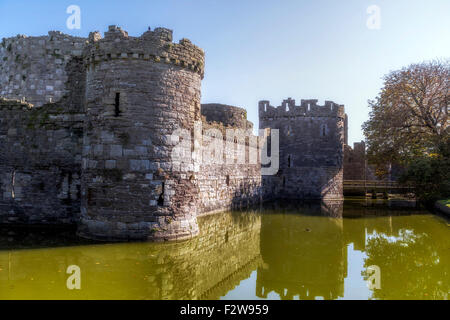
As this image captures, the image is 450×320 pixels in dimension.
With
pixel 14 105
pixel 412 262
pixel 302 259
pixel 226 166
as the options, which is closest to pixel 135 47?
pixel 14 105

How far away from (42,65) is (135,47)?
8.47 metres

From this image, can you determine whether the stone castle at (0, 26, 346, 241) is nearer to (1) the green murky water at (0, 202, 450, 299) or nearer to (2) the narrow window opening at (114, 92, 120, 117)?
(2) the narrow window opening at (114, 92, 120, 117)

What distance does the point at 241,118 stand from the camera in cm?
2442

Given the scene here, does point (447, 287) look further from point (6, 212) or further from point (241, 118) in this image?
point (241, 118)

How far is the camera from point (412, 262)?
8.49 meters

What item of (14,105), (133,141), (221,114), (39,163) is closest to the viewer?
(133,141)

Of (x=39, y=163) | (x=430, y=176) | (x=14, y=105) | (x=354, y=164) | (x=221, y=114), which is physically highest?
(x=221, y=114)

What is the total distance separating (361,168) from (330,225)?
21507 millimetres

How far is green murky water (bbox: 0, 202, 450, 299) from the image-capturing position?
241 inches

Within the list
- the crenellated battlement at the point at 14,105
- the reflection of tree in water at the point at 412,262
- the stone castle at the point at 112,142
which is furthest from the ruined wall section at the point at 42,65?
the reflection of tree in water at the point at 412,262

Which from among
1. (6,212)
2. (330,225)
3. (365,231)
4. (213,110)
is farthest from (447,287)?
(213,110)

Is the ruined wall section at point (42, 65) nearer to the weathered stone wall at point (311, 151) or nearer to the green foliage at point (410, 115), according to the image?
the weathered stone wall at point (311, 151)

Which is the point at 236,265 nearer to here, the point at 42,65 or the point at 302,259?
the point at 302,259

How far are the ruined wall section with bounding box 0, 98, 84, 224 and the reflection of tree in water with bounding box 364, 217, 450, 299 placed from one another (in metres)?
8.46
